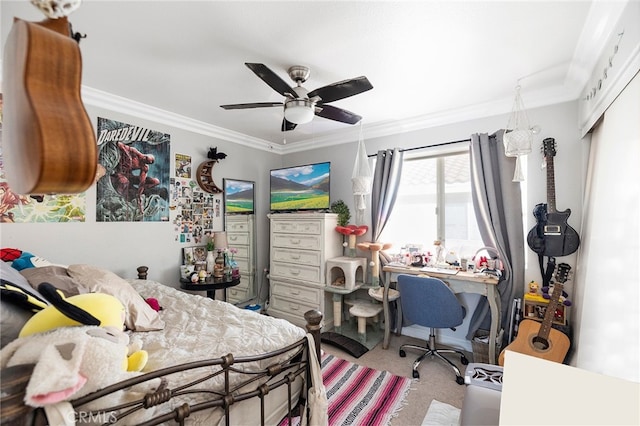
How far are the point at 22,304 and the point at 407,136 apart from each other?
3.44 m

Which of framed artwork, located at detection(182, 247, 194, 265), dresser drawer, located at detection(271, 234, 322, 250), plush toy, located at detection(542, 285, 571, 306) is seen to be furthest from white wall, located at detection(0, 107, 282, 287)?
plush toy, located at detection(542, 285, 571, 306)

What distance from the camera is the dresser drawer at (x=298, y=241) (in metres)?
3.53

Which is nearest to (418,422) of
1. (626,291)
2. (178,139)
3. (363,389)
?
(363,389)

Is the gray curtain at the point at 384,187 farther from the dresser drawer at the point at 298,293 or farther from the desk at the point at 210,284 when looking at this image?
the desk at the point at 210,284

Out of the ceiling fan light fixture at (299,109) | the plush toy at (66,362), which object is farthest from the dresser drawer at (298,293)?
the plush toy at (66,362)

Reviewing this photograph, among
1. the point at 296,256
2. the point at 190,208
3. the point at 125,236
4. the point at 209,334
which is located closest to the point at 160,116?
the point at 190,208

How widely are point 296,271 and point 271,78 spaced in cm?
244

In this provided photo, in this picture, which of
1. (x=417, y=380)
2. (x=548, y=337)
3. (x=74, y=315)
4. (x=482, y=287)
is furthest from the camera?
(x=482, y=287)

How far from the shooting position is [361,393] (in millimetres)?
2336

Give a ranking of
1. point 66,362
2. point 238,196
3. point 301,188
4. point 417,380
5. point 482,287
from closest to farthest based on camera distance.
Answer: point 66,362 < point 417,380 < point 482,287 < point 301,188 < point 238,196

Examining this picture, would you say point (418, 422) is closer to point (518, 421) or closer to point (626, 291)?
point (626, 291)

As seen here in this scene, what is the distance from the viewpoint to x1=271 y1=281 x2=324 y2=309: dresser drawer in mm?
3490

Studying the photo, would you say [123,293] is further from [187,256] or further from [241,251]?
[241,251]

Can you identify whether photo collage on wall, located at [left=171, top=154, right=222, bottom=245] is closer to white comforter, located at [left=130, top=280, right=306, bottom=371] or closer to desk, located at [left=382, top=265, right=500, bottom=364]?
white comforter, located at [left=130, top=280, right=306, bottom=371]
